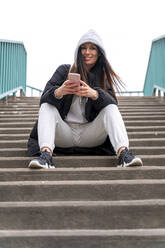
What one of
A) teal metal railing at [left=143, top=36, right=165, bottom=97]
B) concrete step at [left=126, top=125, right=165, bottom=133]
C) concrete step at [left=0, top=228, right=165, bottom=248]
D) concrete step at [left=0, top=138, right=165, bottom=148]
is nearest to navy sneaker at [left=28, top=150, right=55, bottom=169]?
concrete step at [left=0, top=228, right=165, bottom=248]

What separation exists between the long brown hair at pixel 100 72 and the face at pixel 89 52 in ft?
0.10

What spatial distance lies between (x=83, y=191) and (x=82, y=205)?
21cm

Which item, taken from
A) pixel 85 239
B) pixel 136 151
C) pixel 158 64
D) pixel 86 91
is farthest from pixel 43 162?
pixel 158 64

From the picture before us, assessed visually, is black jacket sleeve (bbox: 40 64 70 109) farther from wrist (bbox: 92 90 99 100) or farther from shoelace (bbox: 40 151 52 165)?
shoelace (bbox: 40 151 52 165)

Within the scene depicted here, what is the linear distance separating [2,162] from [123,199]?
924 mm

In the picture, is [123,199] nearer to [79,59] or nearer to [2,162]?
[2,162]

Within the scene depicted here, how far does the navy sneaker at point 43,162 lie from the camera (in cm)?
197

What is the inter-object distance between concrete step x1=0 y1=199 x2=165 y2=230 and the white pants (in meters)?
0.56

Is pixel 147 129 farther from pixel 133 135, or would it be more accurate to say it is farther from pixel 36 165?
pixel 36 165

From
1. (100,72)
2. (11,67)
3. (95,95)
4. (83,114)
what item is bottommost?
(83,114)

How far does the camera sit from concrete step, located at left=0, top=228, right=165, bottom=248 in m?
1.37

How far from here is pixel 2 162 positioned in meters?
2.28

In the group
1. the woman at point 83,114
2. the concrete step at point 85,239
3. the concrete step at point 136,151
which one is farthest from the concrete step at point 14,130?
the concrete step at point 85,239

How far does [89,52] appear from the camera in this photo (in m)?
2.48
